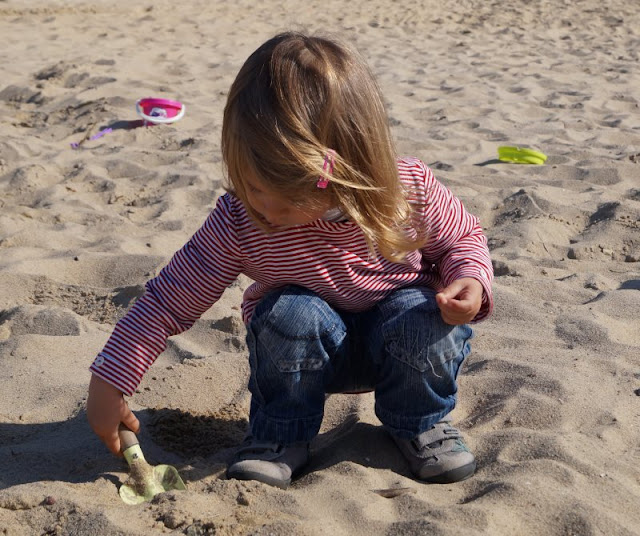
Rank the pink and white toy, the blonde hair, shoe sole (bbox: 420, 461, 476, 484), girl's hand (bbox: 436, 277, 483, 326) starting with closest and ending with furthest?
1. the blonde hair
2. girl's hand (bbox: 436, 277, 483, 326)
3. shoe sole (bbox: 420, 461, 476, 484)
4. the pink and white toy

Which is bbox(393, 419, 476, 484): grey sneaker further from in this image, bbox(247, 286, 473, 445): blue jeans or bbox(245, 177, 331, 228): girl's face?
bbox(245, 177, 331, 228): girl's face

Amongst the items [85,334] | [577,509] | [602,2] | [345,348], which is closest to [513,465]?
[577,509]

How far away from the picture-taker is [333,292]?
6.55 ft

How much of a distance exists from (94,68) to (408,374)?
5.21 meters

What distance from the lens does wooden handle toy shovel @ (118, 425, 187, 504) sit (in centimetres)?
187

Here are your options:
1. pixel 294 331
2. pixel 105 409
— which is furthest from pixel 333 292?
pixel 105 409

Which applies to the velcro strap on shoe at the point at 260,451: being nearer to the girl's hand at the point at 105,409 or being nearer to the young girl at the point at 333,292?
the young girl at the point at 333,292

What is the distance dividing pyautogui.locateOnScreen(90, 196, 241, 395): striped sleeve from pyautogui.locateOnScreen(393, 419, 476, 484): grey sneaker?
1.82 ft

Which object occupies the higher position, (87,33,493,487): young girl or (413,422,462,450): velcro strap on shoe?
(87,33,493,487): young girl

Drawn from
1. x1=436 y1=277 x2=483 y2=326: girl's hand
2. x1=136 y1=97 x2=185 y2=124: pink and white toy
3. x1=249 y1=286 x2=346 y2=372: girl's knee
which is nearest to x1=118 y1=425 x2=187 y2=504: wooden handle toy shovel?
x1=249 y1=286 x2=346 y2=372: girl's knee

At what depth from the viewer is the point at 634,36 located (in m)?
8.38

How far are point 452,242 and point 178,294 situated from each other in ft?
2.05

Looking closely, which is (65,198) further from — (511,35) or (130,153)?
(511,35)

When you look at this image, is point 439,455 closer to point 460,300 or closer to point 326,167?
point 460,300
